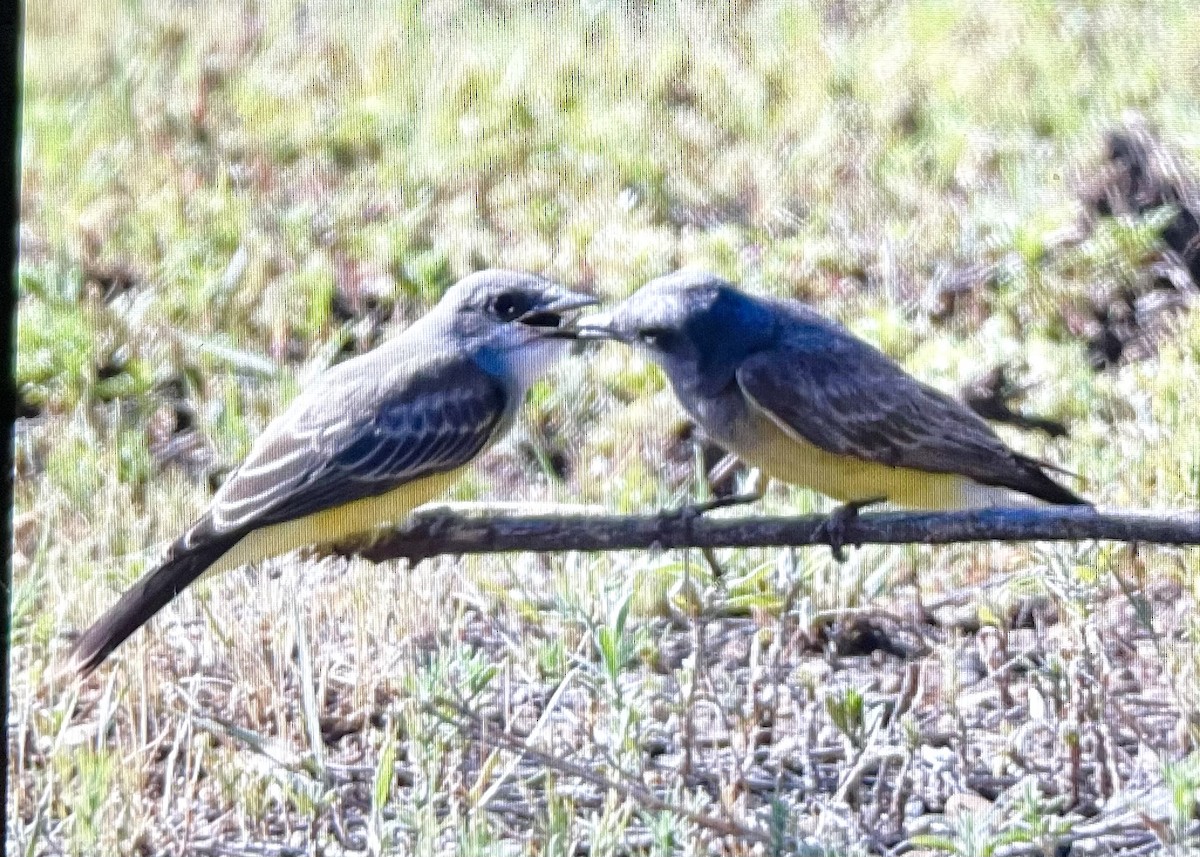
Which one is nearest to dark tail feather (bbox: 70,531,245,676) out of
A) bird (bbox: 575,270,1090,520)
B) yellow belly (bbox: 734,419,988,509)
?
bird (bbox: 575,270,1090,520)

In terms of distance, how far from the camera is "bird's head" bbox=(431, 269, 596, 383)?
87.2 inches

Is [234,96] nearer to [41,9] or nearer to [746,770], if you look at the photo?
[41,9]

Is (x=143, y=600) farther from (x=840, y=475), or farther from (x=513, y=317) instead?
(x=840, y=475)

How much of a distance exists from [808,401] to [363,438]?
0.54m

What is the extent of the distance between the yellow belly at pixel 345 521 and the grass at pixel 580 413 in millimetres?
38

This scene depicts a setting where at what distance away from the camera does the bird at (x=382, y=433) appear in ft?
7.06

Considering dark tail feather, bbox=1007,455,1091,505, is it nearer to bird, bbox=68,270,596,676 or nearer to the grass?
the grass

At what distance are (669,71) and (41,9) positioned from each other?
71 cm

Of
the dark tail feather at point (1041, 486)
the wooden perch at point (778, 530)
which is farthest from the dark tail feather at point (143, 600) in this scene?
the dark tail feather at point (1041, 486)

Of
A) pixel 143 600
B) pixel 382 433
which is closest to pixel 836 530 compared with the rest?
pixel 382 433

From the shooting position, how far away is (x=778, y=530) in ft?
7.01

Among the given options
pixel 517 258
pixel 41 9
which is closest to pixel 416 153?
pixel 517 258

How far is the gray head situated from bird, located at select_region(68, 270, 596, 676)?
0.20 feet

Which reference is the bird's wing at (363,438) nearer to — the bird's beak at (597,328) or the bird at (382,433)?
the bird at (382,433)
